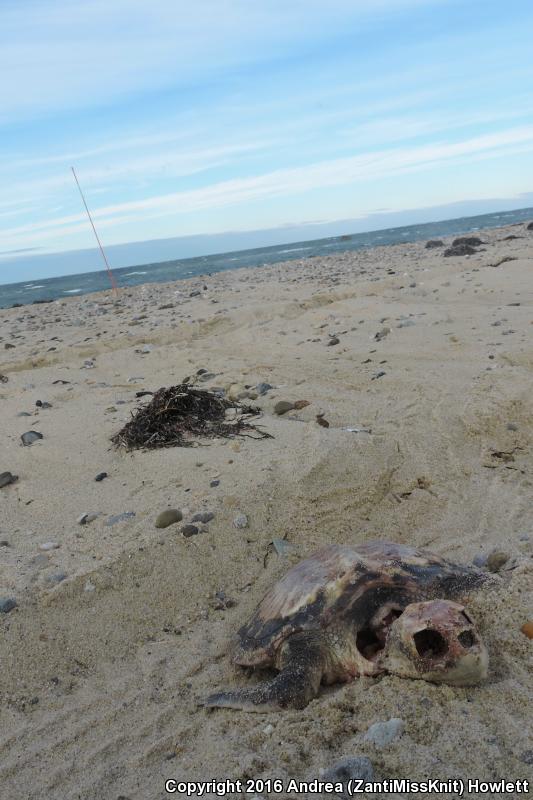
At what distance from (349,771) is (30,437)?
4418mm

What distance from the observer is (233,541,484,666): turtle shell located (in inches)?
105

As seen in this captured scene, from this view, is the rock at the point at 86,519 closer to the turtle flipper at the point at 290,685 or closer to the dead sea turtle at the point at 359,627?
the dead sea turtle at the point at 359,627

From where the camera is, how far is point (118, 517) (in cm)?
406

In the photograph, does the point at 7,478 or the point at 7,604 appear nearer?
the point at 7,604

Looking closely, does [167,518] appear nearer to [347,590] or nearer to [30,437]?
[347,590]

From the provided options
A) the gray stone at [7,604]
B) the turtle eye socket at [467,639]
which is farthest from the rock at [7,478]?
the turtle eye socket at [467,639]

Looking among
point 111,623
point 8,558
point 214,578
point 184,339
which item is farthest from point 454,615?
point 184,339

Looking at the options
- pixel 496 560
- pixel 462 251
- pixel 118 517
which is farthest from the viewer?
pixel 462 251

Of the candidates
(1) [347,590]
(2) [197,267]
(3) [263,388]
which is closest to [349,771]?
(1) [347,590]

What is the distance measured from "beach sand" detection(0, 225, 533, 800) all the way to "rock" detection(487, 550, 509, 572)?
4 centimetres

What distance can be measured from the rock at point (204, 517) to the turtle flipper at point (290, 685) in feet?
4.44

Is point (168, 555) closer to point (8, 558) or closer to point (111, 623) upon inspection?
point (111, 623)

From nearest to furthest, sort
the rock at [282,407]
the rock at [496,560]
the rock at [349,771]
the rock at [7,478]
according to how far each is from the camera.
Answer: the rock at [349,771], the rock at [496,560], the rock at [7,478], the rock at [282,407]

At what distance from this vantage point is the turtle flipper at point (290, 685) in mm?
2482
